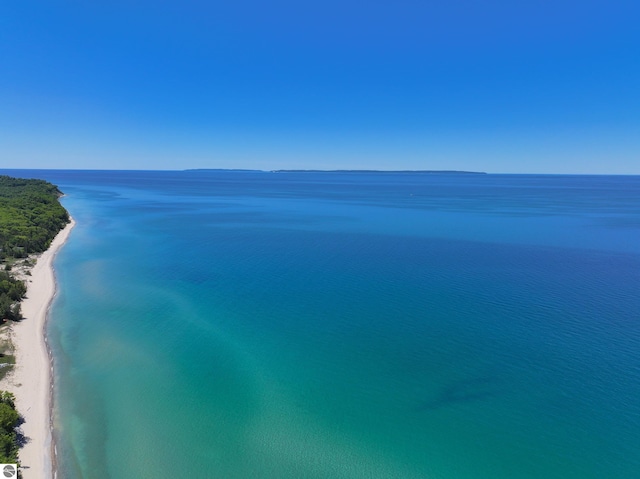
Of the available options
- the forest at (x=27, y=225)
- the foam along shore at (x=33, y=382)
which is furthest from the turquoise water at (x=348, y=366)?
the forest at (x=27, y=225)

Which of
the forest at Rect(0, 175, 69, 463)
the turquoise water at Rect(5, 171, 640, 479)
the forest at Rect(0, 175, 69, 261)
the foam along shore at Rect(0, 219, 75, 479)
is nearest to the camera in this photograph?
the foam along shore at Rect(0, 219, 75, 479)

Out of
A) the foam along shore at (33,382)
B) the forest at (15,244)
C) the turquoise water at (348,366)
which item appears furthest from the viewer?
the turquoise water at (348,366)

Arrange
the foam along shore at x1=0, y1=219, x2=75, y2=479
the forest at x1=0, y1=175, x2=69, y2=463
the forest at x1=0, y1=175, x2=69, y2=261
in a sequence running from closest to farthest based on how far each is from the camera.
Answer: the foam along shore at x1=0, y1=219, x2=75, y2=479 → the forest at x1=0, y1=175, x2=69, y2=463 → the forest at x1=0, y1=175, x2=69, y2=261

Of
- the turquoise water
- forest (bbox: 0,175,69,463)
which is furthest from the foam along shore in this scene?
the turquoise water

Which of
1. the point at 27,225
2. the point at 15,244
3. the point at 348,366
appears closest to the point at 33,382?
the point at 348,366

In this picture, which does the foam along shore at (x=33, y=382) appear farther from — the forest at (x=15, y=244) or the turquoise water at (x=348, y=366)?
the turquoise water at (x=348, y=366)

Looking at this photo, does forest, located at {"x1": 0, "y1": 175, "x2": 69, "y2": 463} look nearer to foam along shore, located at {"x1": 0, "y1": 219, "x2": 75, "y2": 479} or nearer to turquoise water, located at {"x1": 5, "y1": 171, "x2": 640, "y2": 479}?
foam along shore, located at {"x1": 0, "y1": 219, "x2": 75, "y2": 479}
